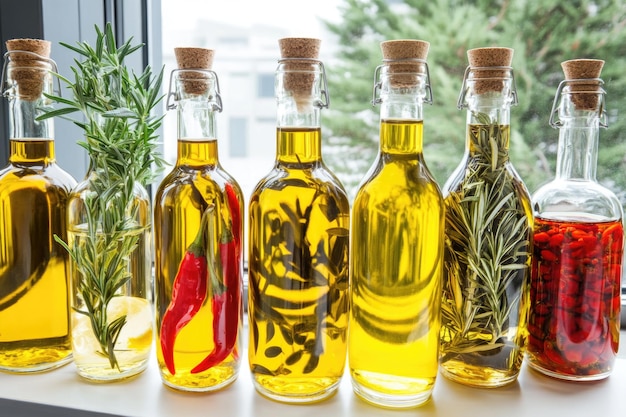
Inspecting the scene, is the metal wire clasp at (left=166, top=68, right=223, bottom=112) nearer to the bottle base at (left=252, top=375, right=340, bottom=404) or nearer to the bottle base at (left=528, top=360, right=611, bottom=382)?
the bottle base at (left=252, top=375, right=340, bottom=404)

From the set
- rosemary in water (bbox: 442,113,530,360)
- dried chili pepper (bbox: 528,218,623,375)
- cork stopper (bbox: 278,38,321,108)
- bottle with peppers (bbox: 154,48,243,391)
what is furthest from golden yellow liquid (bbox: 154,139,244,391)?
dried chili pepper (bbox: 528,218,623,375)

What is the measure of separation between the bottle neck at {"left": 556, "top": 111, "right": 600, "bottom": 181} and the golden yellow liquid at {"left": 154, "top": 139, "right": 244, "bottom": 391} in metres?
0.37

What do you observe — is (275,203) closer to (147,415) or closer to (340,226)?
(340,226)

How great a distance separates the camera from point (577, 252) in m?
0.65

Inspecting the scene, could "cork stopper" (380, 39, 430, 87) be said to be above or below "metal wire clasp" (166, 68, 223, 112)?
above

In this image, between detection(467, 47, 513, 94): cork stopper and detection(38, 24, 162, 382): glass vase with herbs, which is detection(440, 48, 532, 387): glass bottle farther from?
detection(38, 24, 162, 382): glass vase with herbs

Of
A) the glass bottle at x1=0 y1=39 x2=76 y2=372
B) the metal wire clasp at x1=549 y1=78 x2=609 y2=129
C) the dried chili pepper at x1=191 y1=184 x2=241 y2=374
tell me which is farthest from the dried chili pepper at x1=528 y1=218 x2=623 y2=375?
the glass bottle at x1=0 y1=39 x2=76 y2=372

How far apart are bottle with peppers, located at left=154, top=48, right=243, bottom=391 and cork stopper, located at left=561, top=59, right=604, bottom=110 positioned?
A: 0.38 m

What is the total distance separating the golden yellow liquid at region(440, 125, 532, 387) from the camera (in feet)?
2.10

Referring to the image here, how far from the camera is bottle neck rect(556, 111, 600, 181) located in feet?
2.23

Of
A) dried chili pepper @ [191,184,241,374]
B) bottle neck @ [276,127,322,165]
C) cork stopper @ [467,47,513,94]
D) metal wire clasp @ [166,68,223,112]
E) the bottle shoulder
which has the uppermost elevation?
cork stopper @ [467,47,513,94]

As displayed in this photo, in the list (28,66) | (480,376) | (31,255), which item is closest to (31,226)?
(31,255)

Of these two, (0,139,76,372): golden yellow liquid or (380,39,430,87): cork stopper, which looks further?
(0,139,76,372): golden yellow liquid

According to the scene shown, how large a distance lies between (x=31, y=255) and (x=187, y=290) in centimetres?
21
